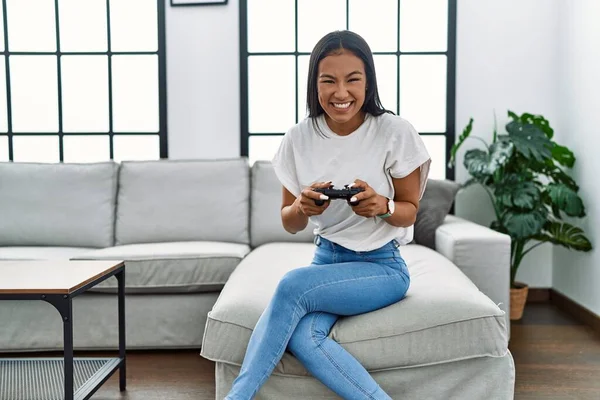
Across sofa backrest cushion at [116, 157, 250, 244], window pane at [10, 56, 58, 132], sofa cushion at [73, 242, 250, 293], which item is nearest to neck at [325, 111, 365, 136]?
sofa cushion at [73, 242, 250, 293]

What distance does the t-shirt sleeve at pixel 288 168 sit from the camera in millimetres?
1845

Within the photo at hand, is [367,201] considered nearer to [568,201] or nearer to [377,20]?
[568,201]

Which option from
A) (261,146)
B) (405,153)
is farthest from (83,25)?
(405,153)

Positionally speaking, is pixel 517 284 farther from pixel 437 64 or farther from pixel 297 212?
pixel 297 212

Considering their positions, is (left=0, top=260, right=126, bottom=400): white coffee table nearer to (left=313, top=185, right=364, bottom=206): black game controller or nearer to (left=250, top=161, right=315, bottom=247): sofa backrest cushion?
(left=313, top=185, right=364, bottom=206): black game controller

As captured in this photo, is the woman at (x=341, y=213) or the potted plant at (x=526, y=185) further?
the potted plant at (x=526, y=185)

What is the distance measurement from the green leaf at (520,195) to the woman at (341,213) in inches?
56.8

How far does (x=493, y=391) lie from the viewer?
1.80 meters

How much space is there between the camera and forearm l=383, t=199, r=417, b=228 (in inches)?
67.1

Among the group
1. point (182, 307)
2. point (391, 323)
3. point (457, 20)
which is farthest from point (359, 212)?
point (457, 20)

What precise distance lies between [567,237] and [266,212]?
5.30 ft

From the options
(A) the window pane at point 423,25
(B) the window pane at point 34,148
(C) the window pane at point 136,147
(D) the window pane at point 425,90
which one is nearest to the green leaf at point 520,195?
(D) the window pane at point 425,90

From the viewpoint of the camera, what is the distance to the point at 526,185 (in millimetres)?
3135

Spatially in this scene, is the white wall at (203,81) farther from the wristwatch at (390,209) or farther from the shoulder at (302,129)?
the wristwatch at (390,209)
